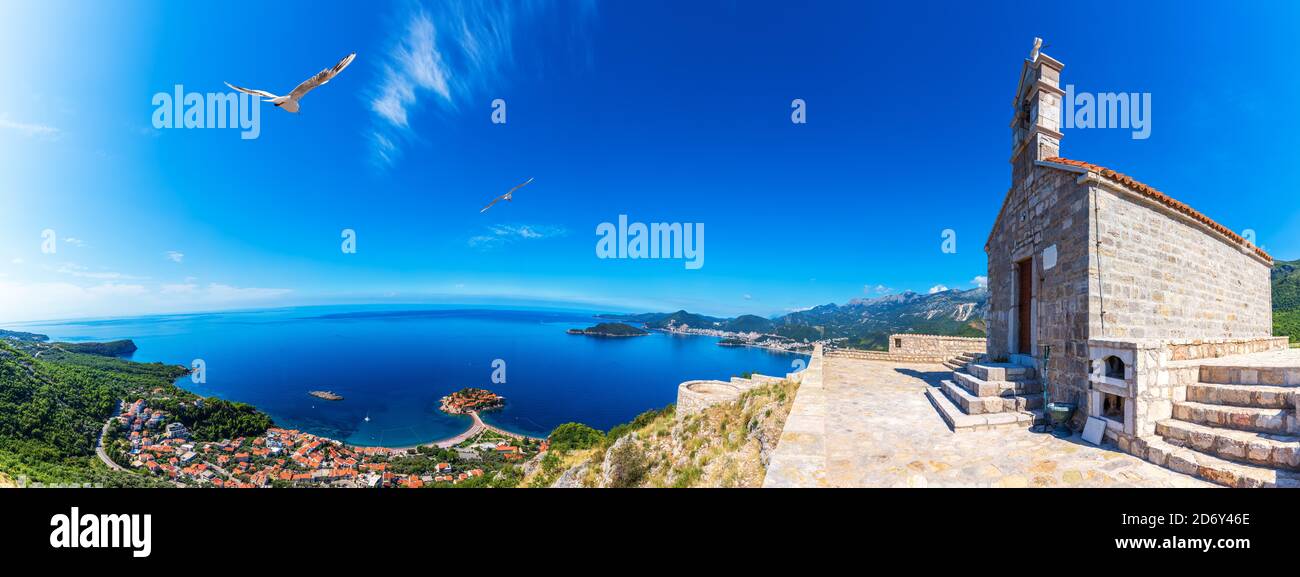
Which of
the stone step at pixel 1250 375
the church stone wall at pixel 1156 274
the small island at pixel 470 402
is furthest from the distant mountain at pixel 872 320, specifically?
the small island at pixel 470 402

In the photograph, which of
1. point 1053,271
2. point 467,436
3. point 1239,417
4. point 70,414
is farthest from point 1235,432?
point 70,414

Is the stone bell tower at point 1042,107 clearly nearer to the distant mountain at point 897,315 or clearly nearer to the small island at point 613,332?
the distant mountain at point 897,315

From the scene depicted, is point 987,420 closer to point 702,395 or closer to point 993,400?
point 993,400

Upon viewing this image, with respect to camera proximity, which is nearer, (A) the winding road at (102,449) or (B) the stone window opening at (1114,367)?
(B) the stone window opening at (1114,367)

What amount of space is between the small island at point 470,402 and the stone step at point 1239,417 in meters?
72.6

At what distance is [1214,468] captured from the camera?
385 centimetres

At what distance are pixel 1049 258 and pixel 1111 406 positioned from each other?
9.62 ft

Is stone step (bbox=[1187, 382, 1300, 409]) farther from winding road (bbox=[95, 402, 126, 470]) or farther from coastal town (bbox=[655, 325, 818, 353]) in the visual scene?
coastal town (bbox=[655, 325, 818, 353])

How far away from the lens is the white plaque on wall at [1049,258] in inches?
277

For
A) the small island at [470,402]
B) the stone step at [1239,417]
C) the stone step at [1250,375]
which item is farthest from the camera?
the small island at [470,402]
